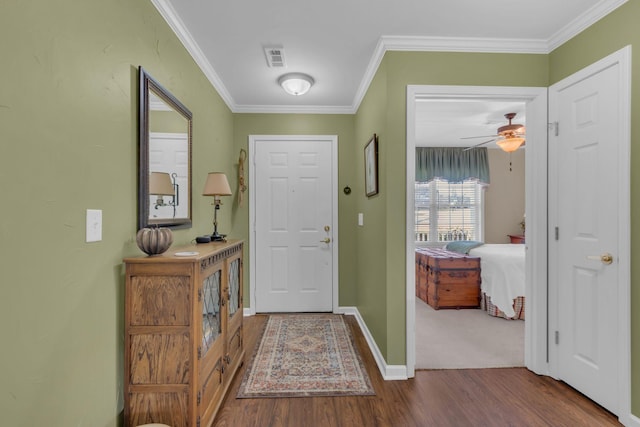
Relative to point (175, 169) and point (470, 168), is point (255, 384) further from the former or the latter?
point (470, 168)

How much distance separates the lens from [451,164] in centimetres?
628

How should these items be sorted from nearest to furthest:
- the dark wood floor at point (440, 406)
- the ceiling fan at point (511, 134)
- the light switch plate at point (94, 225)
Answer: the light switch plate at point (94, 225)
the dark wood floor at point (440, 406)
the ceiling fan at point (511, 134)

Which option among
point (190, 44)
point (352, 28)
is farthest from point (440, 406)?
point (190, 44)

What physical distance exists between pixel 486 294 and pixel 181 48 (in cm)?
387

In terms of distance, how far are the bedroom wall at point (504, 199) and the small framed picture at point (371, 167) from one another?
13.9ft

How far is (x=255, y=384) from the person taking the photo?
2307 millimetres

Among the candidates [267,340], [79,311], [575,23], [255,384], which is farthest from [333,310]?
[575,23]

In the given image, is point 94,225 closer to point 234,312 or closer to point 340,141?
point 234,312

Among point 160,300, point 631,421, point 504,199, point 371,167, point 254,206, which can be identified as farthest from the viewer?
point 504,199

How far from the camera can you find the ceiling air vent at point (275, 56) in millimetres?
2549

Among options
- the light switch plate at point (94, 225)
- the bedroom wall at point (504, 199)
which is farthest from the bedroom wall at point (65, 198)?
the bedroom wall at point (504, 199)

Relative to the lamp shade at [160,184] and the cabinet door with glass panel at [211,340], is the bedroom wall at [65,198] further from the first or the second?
the cabinet door with glass panel at [211,340]

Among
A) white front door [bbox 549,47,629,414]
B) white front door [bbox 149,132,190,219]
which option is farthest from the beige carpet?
white front door [bbox 149,132,190,219]

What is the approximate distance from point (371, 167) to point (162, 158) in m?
1.68
